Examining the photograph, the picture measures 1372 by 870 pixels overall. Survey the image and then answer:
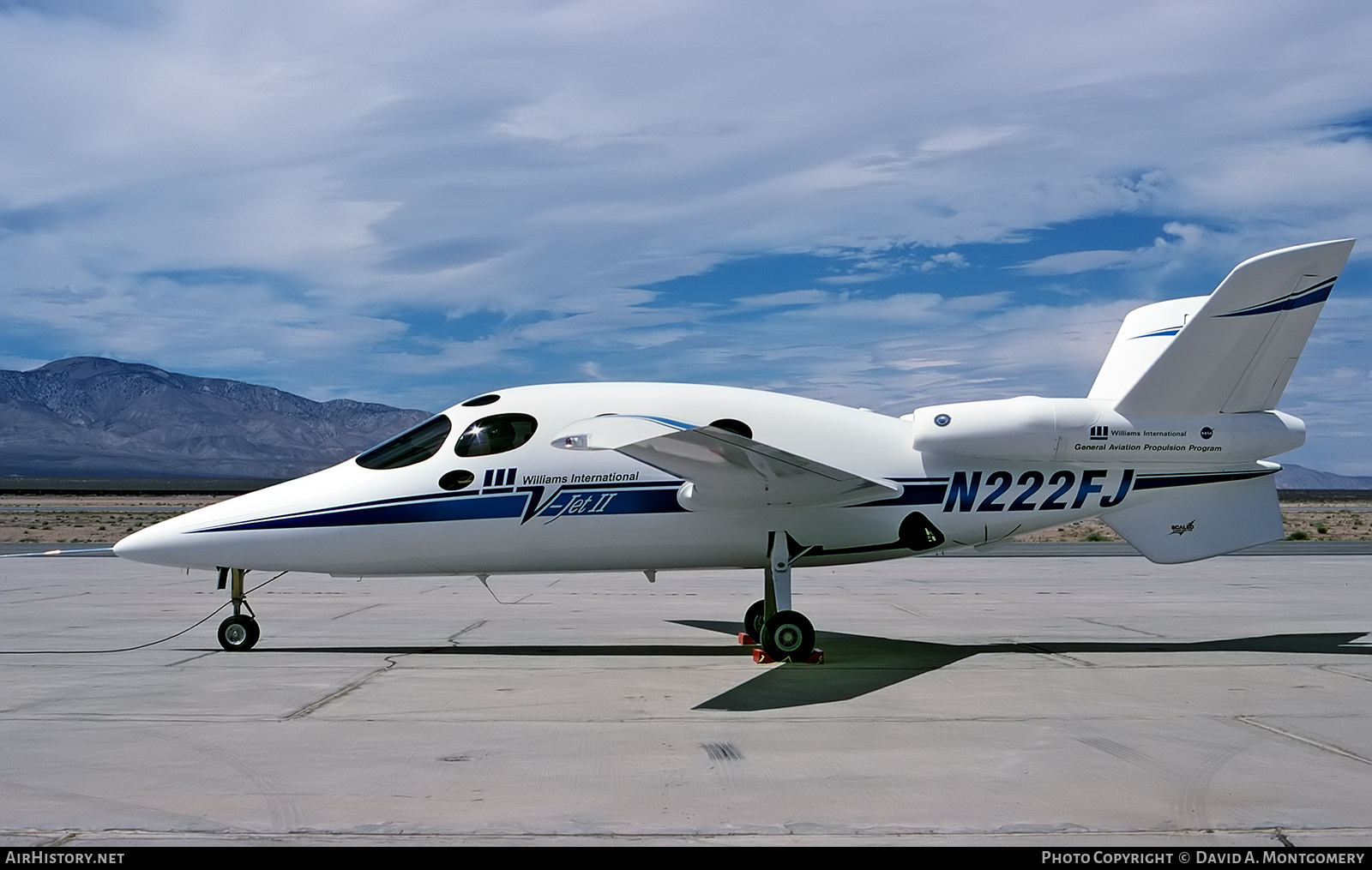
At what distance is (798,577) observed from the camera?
87.4ft

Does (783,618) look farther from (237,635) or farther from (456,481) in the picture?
(237,635)

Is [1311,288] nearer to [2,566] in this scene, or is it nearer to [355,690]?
[355,690]

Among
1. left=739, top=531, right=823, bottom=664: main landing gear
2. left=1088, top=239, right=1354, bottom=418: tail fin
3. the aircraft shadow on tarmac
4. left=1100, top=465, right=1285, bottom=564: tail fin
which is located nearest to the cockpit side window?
the aircraft shadow on tarmac

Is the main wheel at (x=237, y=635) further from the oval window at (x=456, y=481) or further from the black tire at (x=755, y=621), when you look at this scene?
the black tire at (x=755, y=621)

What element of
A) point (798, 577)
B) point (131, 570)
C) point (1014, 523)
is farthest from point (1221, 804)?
point (131, 570)

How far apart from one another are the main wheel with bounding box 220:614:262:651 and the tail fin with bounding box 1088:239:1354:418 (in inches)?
393

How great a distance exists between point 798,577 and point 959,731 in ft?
60.2

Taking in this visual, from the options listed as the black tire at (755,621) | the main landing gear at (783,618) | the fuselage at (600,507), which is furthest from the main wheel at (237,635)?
the main landing gear at (783,618)

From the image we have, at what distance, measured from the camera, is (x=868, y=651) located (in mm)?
12992

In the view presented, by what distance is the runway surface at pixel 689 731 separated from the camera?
6047 mm

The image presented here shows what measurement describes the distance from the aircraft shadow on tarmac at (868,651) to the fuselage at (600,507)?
99cm

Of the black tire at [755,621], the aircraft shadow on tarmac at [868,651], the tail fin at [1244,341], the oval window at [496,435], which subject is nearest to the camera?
the aircraft shadow on tarmac at [868,651]

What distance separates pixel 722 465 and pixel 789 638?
1870mm

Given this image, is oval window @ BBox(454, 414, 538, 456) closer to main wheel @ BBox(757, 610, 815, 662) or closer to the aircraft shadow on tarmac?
the aircraft shadow on tarmac
